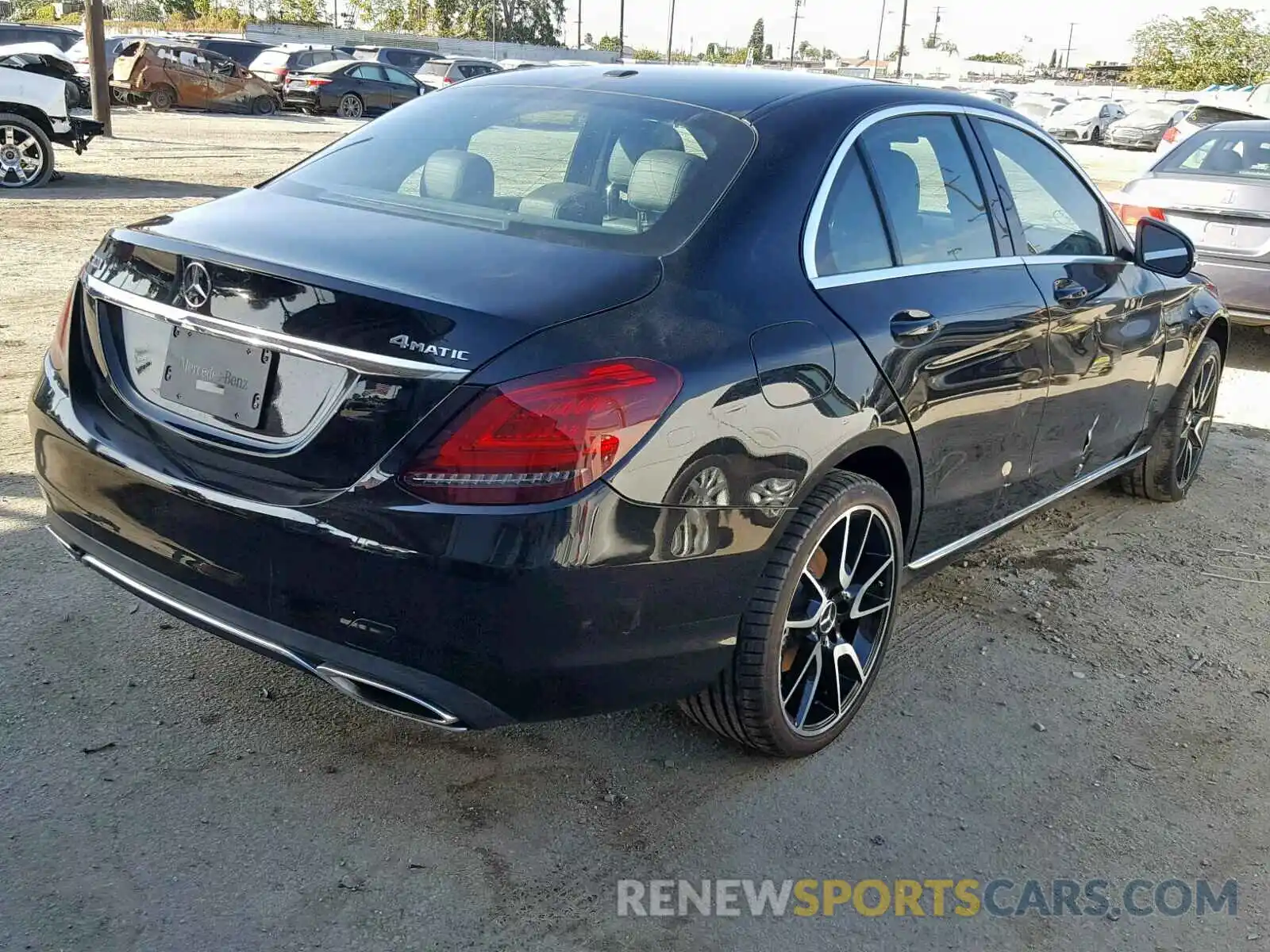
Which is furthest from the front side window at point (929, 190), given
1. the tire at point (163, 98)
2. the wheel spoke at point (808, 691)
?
the tire at point (163, 98)

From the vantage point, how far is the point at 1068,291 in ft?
13.0

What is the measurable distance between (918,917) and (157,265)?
7.27ft

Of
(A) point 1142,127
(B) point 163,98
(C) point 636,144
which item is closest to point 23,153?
(C) point 636,144

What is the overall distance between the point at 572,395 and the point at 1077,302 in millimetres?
2294

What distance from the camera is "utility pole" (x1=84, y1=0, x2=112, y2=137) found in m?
17.9

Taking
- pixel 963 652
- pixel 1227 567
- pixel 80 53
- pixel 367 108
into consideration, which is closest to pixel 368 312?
pixel 963 652

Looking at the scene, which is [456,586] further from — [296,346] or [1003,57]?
[1003,57]

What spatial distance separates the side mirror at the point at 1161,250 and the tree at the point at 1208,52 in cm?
6234

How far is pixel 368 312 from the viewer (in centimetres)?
244

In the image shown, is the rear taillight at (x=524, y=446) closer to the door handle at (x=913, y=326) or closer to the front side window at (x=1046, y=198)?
the door handle at (x=913, y=326)

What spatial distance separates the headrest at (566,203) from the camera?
3.01 metres

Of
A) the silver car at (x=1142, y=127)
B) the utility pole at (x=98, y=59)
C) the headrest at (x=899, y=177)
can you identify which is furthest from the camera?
the silver car at (x=1142, y=127)

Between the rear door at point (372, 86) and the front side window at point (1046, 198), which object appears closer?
the front side window at point (1046, 198)

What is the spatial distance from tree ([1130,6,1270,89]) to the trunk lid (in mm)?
65160
